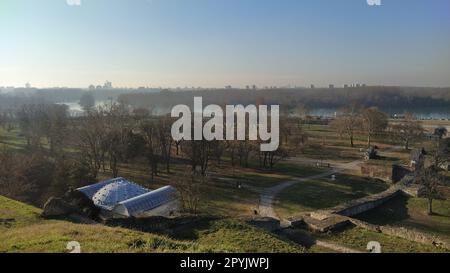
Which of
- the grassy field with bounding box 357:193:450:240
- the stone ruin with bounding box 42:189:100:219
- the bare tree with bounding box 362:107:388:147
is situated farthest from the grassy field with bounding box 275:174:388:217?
the bare tree with bounding box 362:107:388:147

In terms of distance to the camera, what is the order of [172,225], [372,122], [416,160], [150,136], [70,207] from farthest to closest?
[372,122], [150,136], [416,160], [70,207], [172,225]

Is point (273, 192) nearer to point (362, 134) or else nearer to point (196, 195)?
point (196, 195)

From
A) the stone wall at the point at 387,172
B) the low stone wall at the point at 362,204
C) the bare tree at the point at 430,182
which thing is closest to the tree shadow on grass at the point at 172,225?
the low stone wall at the point at 362,204

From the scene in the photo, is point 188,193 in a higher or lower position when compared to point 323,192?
higher

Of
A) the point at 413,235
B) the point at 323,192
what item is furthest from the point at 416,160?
the point at 413,235

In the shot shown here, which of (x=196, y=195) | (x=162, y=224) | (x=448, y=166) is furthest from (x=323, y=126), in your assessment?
(x=162, y=224)

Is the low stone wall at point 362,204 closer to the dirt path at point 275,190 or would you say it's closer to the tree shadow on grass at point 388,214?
the tree shadow on grass at point 388,214

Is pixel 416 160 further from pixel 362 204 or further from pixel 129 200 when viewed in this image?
pixel 129 200

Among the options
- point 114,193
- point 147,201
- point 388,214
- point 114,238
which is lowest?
point 388,214

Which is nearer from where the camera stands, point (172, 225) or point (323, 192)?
point (172, 225)
